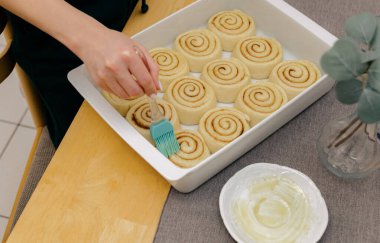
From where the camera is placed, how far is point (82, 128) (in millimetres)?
900

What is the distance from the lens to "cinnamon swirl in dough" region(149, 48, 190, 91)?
955 mm

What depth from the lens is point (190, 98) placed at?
3.02 ft

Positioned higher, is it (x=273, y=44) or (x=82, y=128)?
(x=273, y=44)

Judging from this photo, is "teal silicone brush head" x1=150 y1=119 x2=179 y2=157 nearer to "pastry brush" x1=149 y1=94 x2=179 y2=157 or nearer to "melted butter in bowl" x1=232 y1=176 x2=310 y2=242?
"pastry brush" x1=149 y1=94 x2=179 y2=157

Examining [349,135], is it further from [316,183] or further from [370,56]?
[370,56]

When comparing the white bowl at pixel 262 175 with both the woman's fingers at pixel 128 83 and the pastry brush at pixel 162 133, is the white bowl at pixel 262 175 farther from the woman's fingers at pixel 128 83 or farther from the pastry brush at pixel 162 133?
the woman's fingers at pixel 128 83

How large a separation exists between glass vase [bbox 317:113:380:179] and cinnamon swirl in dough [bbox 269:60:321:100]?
0.41 feet

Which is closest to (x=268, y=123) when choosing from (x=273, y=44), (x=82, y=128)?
(x=273, y=44)

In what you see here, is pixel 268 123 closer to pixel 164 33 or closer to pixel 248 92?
pixel 248 92

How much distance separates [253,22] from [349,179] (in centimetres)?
43

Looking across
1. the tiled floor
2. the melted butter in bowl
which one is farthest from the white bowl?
the tiled floor

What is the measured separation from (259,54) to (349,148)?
0.96 feet

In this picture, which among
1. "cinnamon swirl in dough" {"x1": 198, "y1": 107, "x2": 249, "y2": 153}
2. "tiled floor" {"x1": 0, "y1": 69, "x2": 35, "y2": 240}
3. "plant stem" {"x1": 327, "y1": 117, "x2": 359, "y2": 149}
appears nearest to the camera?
"plant stem" {"x1": 327, "y1": 117, "x2": 359, "y2": 149}

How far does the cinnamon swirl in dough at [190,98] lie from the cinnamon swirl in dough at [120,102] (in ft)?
0.23
